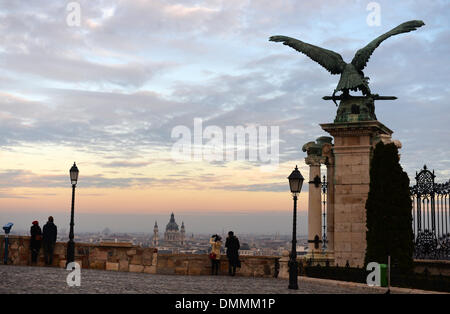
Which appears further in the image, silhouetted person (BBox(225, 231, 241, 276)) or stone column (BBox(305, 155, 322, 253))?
→ stone column (BBox(305, 155, 322, 253))

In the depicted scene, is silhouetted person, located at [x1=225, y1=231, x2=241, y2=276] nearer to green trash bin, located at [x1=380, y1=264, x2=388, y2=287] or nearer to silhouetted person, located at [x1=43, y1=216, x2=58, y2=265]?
green trash bin, located at [x1=380, y1=264, x2=388, y2=287]

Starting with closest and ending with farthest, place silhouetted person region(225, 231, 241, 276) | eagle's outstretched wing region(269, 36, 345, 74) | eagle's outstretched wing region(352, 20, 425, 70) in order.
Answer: silhouetted person region(225, 231, 241, 276) → eagle's outstretched wing region(352, 20, 425, 70) → eagle's outstretched wing region(269, 36, 345, 74)

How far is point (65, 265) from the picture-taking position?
23828 millimetres

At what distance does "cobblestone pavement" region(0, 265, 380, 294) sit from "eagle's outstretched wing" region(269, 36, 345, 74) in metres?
8.93

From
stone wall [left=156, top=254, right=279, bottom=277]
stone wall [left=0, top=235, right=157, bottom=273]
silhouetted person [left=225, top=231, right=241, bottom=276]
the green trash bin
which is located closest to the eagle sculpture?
silhouetted person [left=225, top=231, right=241, bottom=276]

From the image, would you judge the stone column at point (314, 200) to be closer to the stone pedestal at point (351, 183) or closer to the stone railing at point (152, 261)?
the stone pedestal at point (351, 183)

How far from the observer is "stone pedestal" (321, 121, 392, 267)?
2308 centimetres

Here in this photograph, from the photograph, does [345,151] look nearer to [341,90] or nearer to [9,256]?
[341,90]

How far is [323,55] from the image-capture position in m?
24.6

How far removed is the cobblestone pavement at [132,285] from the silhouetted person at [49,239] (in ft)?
7.28

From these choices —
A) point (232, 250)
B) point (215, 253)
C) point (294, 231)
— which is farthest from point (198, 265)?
point (294, 231)

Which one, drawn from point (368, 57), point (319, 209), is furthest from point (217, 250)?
point (368, 57)

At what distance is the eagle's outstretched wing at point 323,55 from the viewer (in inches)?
960

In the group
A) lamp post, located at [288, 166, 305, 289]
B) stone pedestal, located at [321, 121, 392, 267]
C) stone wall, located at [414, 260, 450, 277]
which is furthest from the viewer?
stone pedestal, located at [321, 121, 392, 267]
